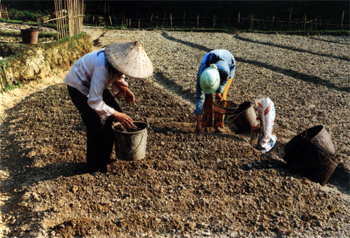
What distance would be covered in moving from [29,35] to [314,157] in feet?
25.1

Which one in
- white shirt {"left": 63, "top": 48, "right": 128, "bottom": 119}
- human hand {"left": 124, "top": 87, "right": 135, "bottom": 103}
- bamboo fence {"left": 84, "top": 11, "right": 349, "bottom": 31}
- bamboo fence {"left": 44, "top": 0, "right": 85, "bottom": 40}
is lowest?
human hand {"left": 124, "top": 87, "right": 135, "bottom": 103}

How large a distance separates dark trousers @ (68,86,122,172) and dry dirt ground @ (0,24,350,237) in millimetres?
164

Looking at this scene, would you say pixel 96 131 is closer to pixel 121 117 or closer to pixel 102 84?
pixel 121 117

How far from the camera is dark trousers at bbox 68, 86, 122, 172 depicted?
3039mm

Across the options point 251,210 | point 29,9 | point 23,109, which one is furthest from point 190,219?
point 29,9

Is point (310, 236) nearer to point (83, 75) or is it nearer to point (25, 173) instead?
point (83, 75)

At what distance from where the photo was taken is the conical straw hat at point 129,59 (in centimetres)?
270

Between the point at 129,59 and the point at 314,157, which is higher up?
the point at 129,59

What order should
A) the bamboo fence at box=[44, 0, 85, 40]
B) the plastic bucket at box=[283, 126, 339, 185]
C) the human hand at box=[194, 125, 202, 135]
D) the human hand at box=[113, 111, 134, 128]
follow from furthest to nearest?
the bamboo fence at box=[44, 0, 85, 40]
the human hand at box=[194, 125, 202, 135]
the plastic bucket at box=[283, 126, 339, 185]
the human hand at box=[113, 111, 134, 128]

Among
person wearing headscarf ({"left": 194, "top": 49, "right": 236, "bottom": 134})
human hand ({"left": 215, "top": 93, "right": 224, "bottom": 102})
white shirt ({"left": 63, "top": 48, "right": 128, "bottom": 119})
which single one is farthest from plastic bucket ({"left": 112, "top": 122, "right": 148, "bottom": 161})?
human hand ({"left": 215, "top": 93, "right": 224, "bottom": 102})

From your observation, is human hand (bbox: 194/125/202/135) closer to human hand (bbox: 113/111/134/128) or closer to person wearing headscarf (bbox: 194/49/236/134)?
person wearing headscarf (bbox: 194/49/236/134)

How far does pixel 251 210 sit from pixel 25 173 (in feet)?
8.38

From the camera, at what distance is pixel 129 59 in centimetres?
276

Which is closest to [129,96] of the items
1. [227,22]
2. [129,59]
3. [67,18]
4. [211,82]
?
[129,59]
